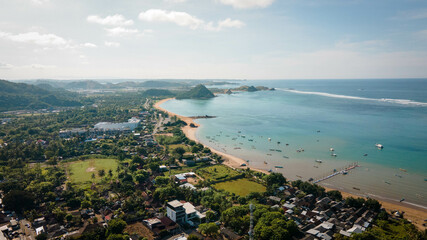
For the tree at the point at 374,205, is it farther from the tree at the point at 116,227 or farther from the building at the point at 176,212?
the tree at the point at 116,227

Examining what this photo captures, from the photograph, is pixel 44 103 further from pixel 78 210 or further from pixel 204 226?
pixel 204 226

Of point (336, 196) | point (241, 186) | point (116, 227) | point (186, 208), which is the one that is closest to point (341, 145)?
point (336, 196)

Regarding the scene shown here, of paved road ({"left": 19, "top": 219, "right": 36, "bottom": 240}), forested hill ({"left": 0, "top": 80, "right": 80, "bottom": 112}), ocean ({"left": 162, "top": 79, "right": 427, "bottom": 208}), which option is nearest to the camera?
paved road ({"left": 19, "top": 219, "right": 36, "bottom": 240})

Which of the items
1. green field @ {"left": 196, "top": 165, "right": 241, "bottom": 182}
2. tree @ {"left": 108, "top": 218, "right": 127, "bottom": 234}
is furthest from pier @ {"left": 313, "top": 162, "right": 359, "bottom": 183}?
tree @ {"left": 108, "top": 218, "right": 127, "bottom": 234}

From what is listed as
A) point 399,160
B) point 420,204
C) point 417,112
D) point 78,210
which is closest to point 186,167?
point 78,210

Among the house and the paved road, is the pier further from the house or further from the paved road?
the paved road

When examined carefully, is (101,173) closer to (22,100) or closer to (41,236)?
(41,236)
